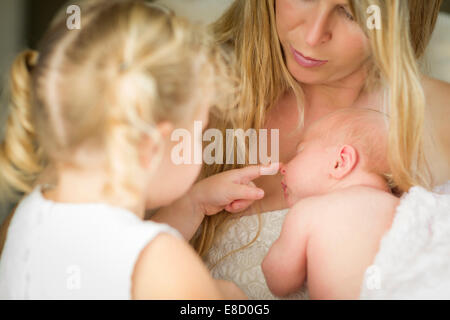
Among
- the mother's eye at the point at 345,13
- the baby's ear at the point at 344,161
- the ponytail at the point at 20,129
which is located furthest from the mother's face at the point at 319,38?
the ponytail at the point at 20,129

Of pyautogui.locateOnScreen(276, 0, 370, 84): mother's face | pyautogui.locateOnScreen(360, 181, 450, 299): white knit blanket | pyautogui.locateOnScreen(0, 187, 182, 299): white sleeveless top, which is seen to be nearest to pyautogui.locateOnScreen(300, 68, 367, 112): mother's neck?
pyautogui.locateOnScreen(276, 0, 370, 84): mother's face

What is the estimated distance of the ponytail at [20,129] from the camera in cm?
85

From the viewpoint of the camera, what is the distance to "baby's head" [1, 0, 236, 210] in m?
0.75

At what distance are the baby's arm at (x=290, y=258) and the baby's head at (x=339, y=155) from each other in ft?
0.48

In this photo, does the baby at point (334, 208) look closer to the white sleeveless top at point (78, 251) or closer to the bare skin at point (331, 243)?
the bare skin at point (331, 243)

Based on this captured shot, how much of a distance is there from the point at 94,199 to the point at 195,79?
242 millimetres

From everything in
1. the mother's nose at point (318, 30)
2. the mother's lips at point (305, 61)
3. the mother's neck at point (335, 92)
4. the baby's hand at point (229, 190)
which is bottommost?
the baby's hand at point (229, 190)

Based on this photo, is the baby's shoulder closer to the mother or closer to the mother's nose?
the mother

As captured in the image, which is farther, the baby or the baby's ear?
the baby's ear

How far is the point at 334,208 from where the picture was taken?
40.4 inches

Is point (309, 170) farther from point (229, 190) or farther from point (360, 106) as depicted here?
point (360, 106)

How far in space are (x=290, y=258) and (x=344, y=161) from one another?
26cm

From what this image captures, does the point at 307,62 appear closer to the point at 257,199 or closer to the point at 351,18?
the point at 351,18

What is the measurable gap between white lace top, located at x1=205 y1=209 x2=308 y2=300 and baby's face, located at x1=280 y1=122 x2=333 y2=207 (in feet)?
0.23
